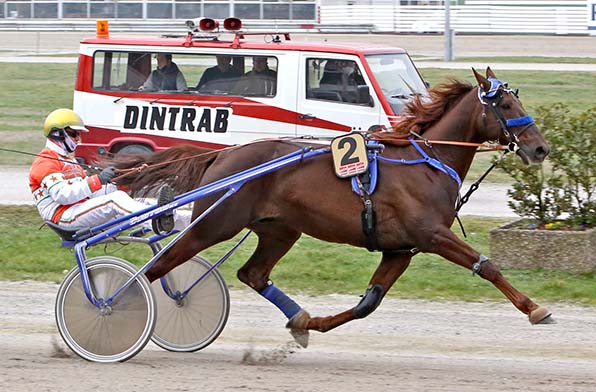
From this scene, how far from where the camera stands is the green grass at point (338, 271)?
8.54 meters

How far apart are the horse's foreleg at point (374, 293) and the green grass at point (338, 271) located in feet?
6.07

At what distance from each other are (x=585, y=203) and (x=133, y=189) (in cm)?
403

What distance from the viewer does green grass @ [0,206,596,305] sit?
8.54 meters

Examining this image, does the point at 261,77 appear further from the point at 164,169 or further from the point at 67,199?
the point at 67,199

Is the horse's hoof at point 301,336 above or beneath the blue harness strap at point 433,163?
beneath

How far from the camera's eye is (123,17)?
3819 cm

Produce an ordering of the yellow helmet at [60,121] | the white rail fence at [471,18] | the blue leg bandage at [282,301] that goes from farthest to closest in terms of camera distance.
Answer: the white rail fence at [471,18]
the blue leg bandage at [282,301]
the yellow helmet at [60,121]

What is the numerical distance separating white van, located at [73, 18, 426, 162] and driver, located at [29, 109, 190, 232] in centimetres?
541

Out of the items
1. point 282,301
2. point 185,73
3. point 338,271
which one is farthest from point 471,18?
point 282,301

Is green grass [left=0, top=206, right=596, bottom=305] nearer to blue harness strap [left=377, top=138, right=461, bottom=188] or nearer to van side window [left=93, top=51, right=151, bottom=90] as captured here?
blue harness strap [left=377, top=138, right=461, bottom=188]

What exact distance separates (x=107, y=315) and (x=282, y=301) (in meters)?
1.11

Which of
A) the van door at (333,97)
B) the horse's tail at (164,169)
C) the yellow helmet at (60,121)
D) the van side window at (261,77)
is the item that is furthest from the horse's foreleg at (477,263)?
the van side window at (261,77)

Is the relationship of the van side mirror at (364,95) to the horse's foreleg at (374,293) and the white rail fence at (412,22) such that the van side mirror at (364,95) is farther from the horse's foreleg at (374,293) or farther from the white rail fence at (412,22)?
the white rail fence at (412,22)

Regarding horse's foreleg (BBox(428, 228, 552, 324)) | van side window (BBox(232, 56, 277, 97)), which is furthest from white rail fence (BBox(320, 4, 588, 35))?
horse's foreleg (BBox(428, 228, 552, 324))
